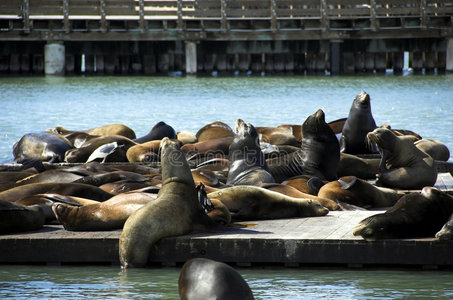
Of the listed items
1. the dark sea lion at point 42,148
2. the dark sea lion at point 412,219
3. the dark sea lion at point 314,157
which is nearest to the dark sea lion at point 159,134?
the dark sea lion at point 42,148

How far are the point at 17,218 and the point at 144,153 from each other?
14.8 feet

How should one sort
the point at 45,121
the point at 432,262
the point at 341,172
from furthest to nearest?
the point at 45,121 → the point at 341,172 → the point at 432,262

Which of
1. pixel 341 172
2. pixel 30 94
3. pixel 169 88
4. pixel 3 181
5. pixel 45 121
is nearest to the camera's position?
pixel 3 181

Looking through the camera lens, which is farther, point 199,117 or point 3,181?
point 199,117

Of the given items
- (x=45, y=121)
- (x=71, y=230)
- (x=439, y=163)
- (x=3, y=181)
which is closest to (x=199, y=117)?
(x=45, y=121)

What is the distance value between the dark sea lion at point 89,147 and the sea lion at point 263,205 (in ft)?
14.7

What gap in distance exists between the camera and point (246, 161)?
8.98 meters

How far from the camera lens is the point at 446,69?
30812mm

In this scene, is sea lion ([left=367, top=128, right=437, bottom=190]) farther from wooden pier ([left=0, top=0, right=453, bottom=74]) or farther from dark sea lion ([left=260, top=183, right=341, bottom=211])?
wooden pier ([left=0, top=0, right=453, bottom=74])

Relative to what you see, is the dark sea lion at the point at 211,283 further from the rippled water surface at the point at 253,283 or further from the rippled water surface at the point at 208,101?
the rippled water surface at the point at 208,101

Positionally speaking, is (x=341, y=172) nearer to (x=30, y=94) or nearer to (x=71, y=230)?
(x=71, y=230)

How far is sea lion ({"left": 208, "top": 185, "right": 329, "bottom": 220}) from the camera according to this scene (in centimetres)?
709

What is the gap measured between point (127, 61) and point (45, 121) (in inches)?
480

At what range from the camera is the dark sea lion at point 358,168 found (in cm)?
1005
